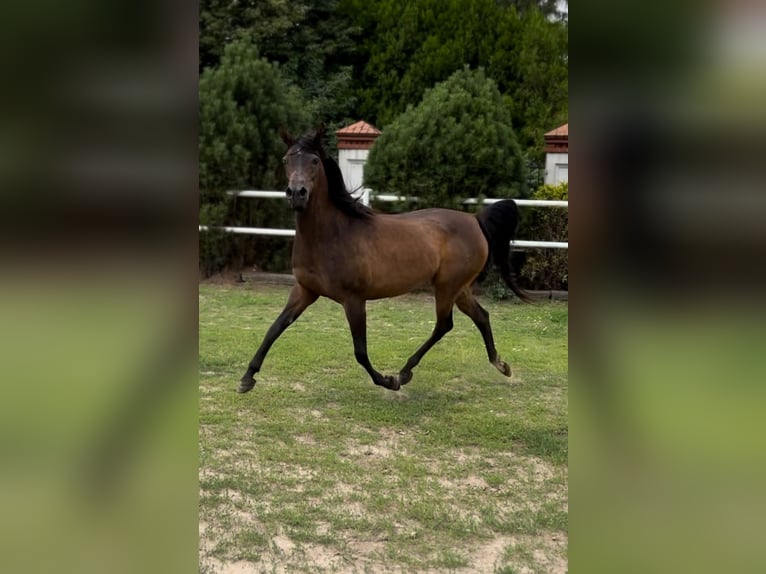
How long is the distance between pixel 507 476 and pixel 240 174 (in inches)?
279

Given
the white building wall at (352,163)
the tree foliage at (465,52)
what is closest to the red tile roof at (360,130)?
the white building wall at (352,163)

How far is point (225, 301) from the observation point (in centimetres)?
818

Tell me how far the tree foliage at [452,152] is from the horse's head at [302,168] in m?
4.57

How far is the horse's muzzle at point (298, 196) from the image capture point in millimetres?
4160

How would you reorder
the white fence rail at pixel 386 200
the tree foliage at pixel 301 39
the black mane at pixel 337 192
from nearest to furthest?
the black mane at pixel 337 192 → the white fence rail at pixel 386 200 → the tree foliage at pixel 301 39

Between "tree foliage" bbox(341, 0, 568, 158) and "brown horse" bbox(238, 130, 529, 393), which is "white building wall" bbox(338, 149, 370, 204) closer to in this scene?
"tree foliage" bbox(341, 0, 568, 158)

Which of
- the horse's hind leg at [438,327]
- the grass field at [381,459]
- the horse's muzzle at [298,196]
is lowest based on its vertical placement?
the grass field at [381,459]

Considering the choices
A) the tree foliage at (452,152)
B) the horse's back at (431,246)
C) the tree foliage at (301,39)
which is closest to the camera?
the horse's back at (431,246)

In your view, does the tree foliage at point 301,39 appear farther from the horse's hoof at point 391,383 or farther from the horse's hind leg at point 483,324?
the horse's hoof at point 391,383

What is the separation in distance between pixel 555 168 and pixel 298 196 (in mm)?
5975
